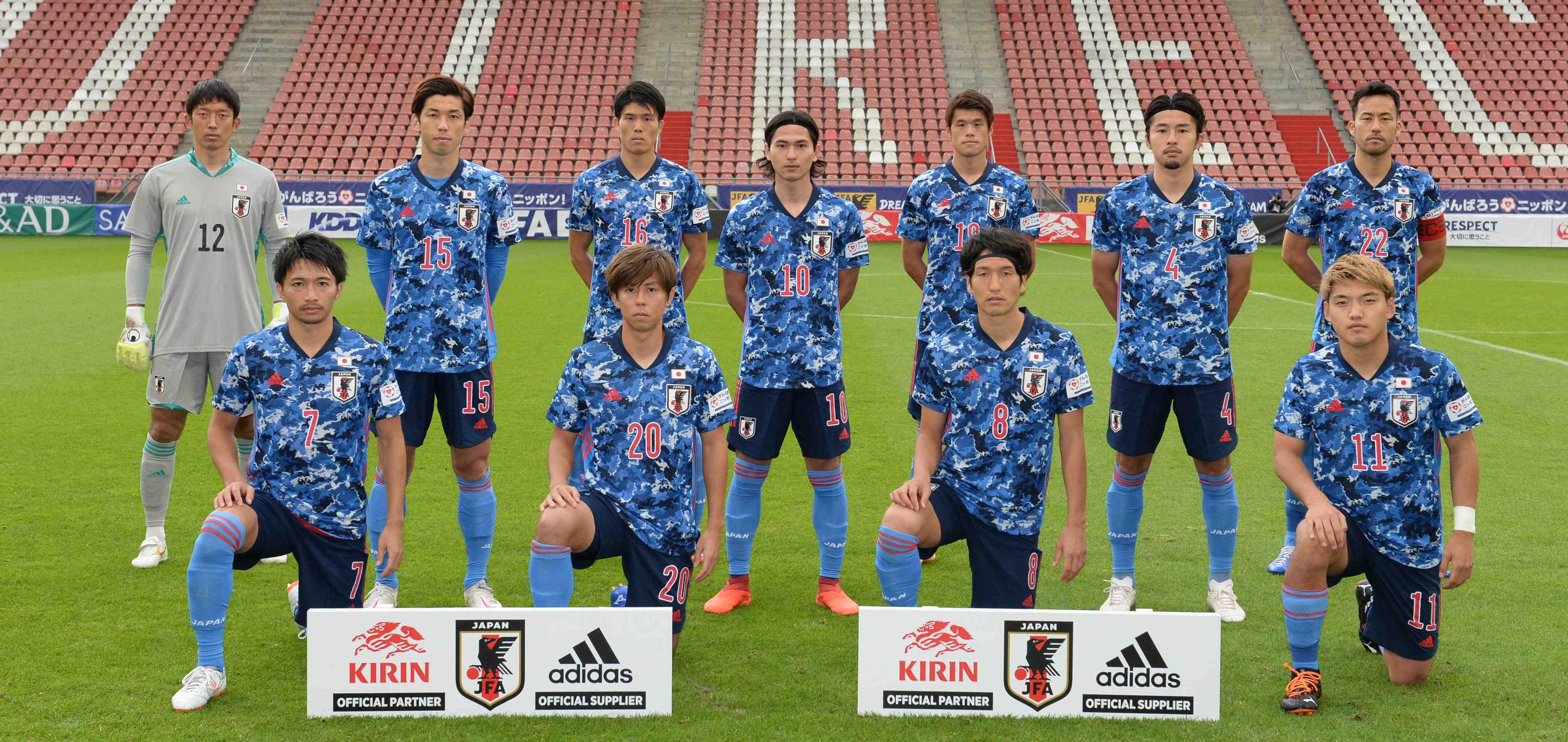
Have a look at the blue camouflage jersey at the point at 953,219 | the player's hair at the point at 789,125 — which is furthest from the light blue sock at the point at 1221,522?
the player's hair at the point at 789,125

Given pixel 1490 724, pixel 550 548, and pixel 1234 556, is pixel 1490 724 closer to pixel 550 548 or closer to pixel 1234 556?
pixel 1234 556

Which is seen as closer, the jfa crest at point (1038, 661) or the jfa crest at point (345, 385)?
the jfa crest at point (1038, 661)

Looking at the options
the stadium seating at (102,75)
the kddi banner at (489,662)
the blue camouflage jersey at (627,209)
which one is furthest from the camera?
the stadium seating at (102,75)

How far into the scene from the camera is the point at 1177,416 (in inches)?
210

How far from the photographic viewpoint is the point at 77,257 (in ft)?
65.9

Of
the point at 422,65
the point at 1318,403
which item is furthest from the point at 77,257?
the point at 1318,403

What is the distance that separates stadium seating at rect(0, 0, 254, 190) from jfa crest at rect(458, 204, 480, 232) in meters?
24.6

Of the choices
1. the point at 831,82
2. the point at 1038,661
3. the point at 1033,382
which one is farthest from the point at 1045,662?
the point at 831,82

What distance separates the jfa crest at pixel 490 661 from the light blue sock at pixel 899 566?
1261 millimetres

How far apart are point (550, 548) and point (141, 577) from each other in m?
2.40

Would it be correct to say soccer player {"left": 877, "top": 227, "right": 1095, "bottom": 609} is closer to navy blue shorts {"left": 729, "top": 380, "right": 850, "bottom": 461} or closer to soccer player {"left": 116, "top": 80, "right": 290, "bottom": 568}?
navy blue shorts {"left": 729, "top": 380, "right": 850, "bottom": 461}

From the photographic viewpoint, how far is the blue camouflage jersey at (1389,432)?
13.9 feet

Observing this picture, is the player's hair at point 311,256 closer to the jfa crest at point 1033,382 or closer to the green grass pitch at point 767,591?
the green grass pitch at point 767,591

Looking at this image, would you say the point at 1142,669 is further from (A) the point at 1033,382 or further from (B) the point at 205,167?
(B) the point at 205,167
